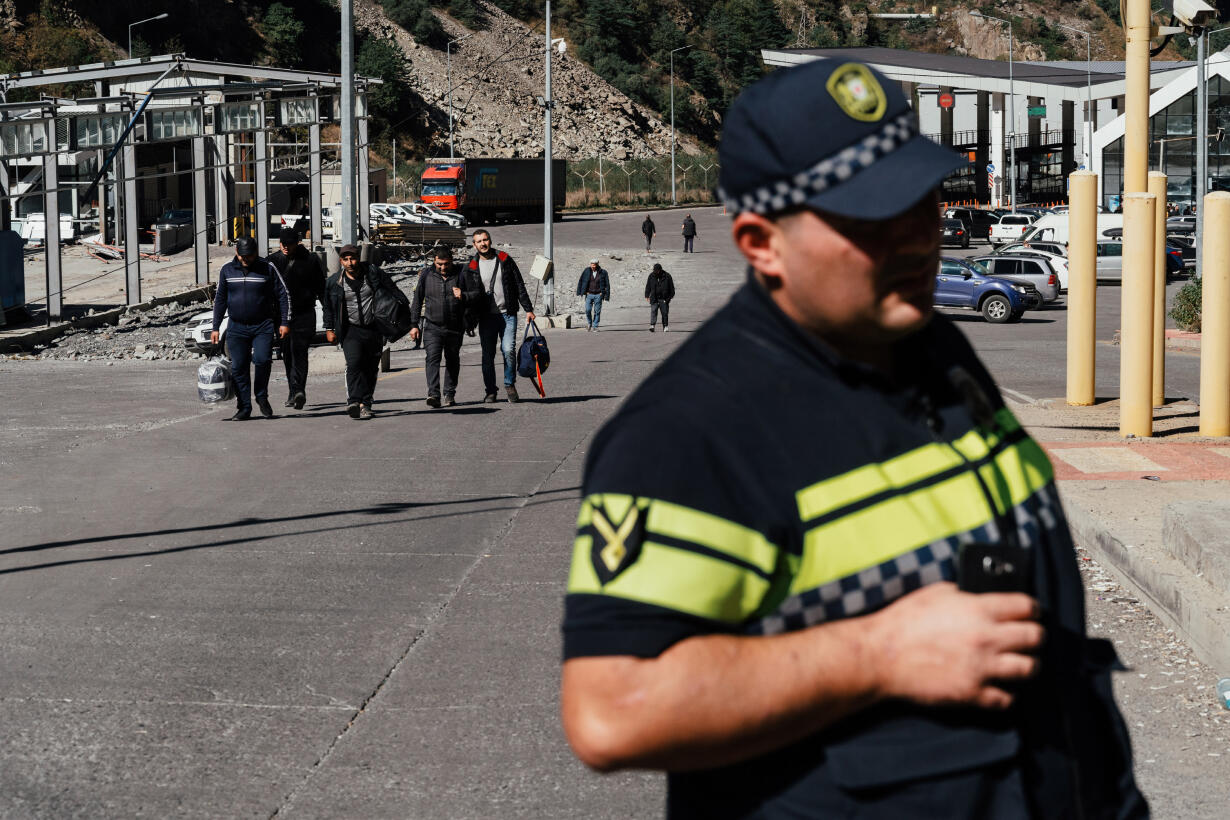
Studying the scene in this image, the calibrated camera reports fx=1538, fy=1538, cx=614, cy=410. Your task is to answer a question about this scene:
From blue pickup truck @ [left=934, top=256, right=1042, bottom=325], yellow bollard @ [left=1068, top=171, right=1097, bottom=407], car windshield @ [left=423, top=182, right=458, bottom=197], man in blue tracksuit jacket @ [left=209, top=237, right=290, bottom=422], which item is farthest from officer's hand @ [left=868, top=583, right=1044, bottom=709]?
car windshield @ [left=423, top=182, right=458, bottom=197]

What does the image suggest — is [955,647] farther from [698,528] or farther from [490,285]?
[490,285]

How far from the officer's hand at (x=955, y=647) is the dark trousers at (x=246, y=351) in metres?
13.7

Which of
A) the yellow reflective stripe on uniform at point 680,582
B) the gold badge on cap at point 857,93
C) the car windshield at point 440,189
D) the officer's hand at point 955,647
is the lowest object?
the officer's hand at point 955,647

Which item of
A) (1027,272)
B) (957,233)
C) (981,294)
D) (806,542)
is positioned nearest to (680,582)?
(806,542)

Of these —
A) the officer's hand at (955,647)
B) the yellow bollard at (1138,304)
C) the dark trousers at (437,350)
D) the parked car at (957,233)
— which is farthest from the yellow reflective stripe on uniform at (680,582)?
the parked car at (957,233)

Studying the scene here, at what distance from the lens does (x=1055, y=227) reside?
2089 inches

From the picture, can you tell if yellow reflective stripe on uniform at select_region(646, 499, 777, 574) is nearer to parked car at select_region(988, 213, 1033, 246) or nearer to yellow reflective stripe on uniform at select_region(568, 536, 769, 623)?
Answer: yellow reflective stripe on uniform at select_region(568, 536, 769, 623)

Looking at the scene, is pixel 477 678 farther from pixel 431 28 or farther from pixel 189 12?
pixel 431 28

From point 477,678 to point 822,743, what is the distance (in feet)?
15.7

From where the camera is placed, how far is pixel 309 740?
5578mm

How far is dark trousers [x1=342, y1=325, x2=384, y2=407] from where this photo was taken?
1486 centimetres

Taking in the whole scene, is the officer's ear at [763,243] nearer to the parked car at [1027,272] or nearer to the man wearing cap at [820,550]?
the man wearing cap at [820,550]

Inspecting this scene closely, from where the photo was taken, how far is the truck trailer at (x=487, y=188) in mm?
73625

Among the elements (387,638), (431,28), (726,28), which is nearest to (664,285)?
(387,638)
